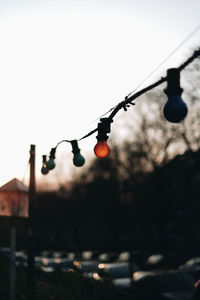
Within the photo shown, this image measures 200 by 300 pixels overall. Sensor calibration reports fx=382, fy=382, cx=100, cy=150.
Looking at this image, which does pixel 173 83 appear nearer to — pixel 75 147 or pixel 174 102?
pixel 174 102

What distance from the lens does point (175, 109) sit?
387 centimetres

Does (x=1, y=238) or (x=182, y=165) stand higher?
(x=182, y=165)

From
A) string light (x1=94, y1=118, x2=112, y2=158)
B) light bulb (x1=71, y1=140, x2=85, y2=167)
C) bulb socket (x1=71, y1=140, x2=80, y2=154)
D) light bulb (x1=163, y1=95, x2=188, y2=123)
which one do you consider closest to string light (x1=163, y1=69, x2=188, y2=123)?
light bulb (x1=163, y1=95, x2=188, y2=123)


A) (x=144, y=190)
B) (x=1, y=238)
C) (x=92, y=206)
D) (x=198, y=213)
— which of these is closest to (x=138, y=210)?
(x=144, y=190)

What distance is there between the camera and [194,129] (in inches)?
992

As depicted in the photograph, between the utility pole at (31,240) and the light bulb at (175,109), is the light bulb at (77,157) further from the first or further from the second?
the light bulb at (175,109)

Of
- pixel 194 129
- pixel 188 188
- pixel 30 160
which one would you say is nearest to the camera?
pixel 30 160

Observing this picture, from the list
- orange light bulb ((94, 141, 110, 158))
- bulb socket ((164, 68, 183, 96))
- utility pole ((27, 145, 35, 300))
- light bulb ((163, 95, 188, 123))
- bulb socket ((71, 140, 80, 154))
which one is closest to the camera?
light bulb ((163, 95, 188, 123))

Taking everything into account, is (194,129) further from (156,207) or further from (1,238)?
(1,238)

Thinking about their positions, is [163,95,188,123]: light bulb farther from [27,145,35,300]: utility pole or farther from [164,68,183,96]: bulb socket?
[27,145,35,300]: utility pole

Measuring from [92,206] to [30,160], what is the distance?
34988 mm

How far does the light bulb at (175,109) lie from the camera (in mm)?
3875

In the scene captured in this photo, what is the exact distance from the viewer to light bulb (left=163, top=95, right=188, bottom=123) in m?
3.88

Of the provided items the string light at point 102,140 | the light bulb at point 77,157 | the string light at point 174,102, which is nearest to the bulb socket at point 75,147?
the light bulb at point 77,157
